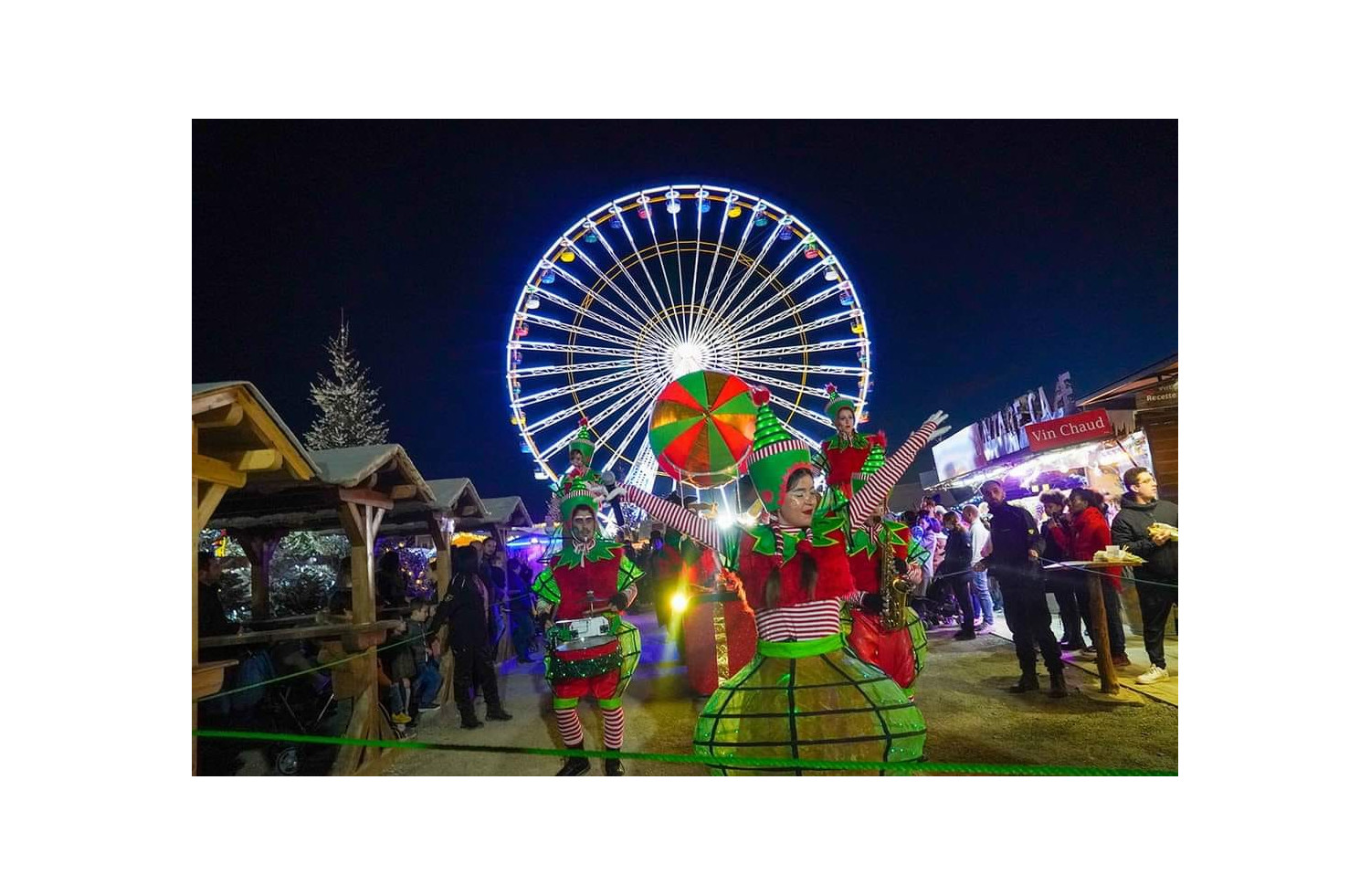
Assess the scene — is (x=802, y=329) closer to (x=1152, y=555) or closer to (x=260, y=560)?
(x=1152, y=555)

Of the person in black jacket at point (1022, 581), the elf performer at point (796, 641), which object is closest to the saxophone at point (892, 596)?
the elf performer at point (796, 641)

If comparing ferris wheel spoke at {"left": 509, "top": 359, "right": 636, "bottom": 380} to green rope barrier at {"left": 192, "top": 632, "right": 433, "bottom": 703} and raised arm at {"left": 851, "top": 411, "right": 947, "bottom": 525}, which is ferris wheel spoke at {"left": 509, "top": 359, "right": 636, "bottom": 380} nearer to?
green rope barrier at {"left": 192, "top": 632, "right": 433, "bottom": 703}

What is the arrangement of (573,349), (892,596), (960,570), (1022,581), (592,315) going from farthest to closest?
(592,315) < (573,349) < (960,570) < (1022,581) < (892,596)

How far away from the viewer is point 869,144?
15.4 feet

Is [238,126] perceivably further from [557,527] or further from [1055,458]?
[1055,458]

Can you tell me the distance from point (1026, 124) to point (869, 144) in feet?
2.75

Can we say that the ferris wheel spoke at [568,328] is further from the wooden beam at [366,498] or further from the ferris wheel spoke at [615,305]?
the wooden beam at [366,498]

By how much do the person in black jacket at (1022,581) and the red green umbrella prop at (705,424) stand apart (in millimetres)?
1632

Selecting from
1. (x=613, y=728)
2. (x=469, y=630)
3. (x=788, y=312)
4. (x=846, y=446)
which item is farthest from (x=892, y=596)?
(x=788, y=312)

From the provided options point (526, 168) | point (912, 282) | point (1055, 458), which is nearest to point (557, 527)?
point (526, 168)

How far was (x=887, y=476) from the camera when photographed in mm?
3236

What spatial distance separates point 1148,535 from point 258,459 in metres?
4.61

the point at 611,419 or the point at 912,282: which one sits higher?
the point at 912,282

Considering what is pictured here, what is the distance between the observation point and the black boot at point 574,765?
3.83m
